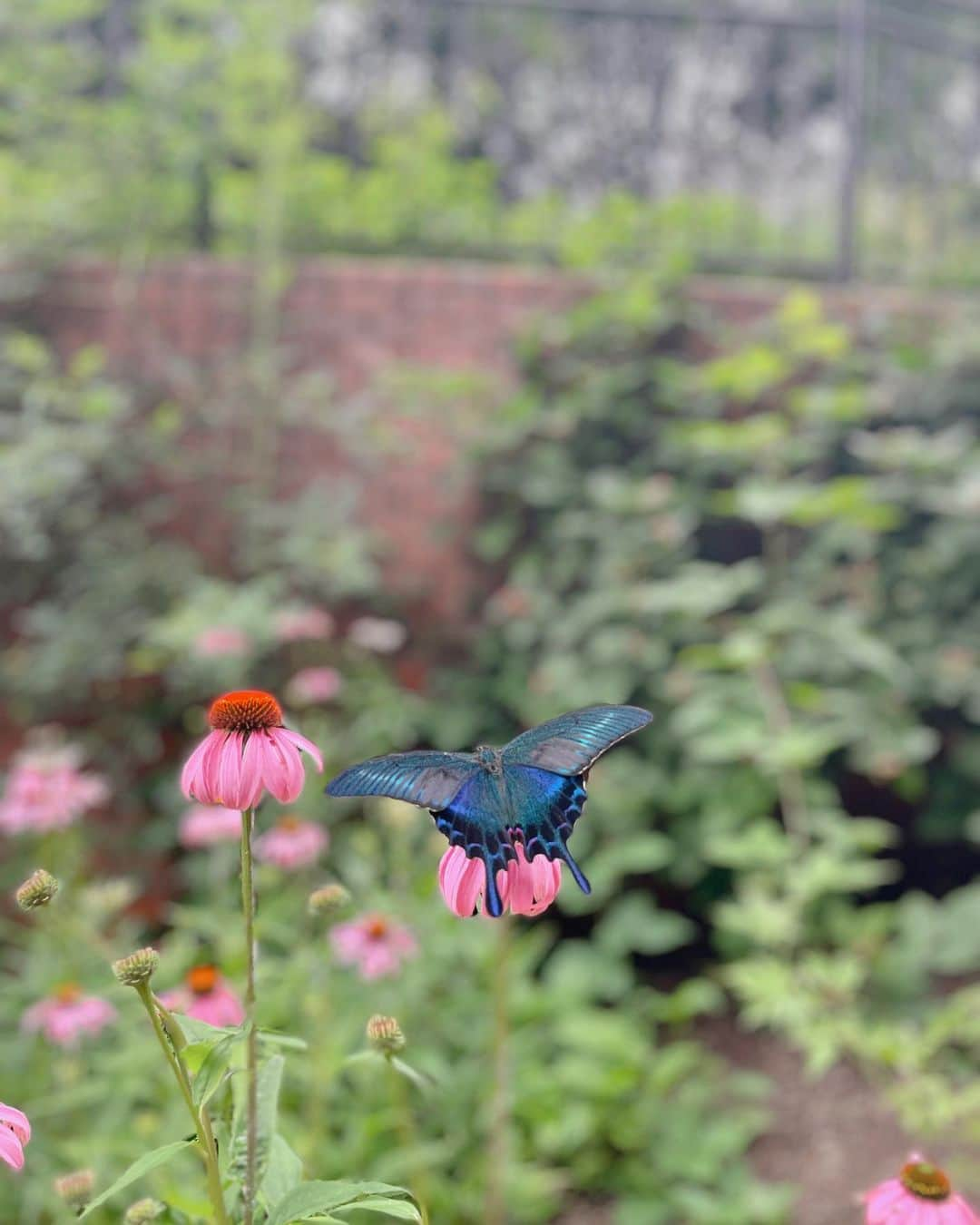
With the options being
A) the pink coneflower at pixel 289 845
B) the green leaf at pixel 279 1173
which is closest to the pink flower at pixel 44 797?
the pink coneflower at pixel 289 845

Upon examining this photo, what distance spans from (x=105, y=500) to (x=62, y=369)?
0.39 m

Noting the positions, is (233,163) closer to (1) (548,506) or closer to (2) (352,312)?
(2) (352,312)

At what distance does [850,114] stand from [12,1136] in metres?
3.50

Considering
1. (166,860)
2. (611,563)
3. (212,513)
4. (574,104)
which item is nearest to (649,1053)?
(611,563)

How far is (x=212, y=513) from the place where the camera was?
3.12 metres

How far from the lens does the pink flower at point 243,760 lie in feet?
2.21

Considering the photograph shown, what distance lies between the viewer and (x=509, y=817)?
628 mm

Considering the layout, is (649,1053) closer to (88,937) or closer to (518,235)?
(88,937)

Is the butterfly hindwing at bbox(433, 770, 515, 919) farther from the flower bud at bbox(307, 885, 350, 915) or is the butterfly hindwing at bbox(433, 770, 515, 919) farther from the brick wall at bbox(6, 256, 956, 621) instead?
the brick wall at bbox(6, 256, 956, 621)

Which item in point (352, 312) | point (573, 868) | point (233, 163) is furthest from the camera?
point (233, 163)

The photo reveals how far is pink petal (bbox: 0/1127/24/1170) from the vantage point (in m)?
0.62

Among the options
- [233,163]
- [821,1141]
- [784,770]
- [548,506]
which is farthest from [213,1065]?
[233,163]

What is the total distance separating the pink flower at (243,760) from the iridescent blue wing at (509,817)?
11 cm

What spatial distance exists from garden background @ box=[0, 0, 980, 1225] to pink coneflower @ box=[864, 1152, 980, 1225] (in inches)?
42.7
